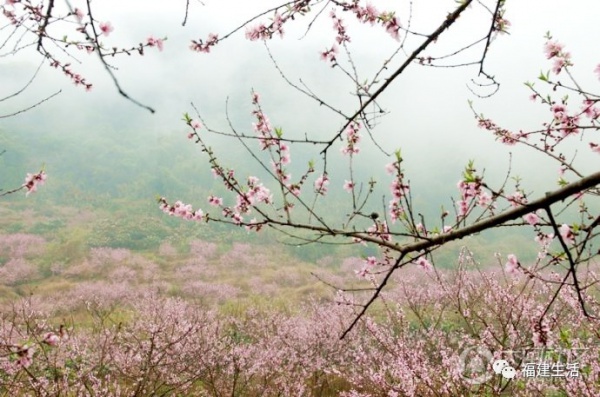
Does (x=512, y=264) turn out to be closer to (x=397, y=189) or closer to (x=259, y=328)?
(x=397, y=189)

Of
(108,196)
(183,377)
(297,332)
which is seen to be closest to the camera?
(183,377)

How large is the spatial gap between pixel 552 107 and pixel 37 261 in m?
33.2

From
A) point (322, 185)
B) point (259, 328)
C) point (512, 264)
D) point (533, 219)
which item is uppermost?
point (322, 185)

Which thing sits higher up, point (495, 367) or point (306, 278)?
point (306, 278)

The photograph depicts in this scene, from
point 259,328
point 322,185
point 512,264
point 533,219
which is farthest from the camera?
point 259,328

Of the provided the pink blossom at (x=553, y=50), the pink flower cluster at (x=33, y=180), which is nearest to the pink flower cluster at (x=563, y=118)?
the pink blossom at (x=553, y=50)

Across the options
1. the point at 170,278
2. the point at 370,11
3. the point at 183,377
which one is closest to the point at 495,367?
the point at 370,11

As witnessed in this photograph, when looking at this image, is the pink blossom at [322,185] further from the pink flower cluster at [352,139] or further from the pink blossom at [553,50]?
the pink blossom at [553,50]

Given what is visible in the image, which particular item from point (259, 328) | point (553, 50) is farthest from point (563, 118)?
point (259, 328)

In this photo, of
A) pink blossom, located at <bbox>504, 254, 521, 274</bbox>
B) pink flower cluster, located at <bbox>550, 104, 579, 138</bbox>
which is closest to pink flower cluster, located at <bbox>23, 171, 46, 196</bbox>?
pink blossom, located at <bbox>504, 254, 521, 274</bbox>

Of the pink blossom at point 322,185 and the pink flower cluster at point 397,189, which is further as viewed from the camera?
the pink blossom at point 322,185

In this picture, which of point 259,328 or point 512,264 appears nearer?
point 512,264

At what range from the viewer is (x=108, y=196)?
42594 millimetres

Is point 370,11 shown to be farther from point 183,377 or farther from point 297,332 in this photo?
point 297,332
